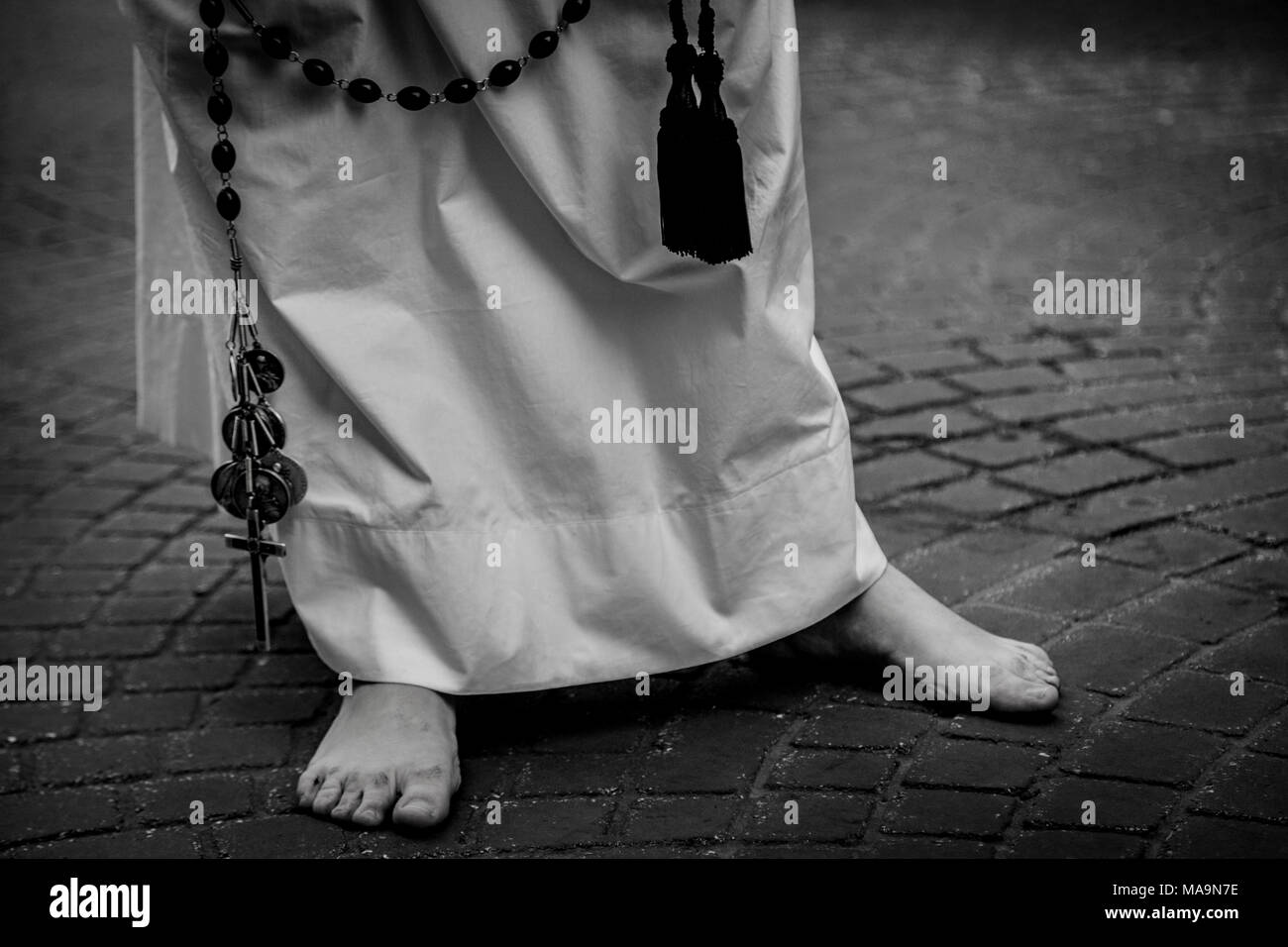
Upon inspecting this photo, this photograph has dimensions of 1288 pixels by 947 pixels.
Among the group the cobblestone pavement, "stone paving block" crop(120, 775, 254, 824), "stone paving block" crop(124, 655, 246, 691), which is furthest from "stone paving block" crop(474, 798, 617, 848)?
"stone paving block" crop(124, 655, 246, 691)

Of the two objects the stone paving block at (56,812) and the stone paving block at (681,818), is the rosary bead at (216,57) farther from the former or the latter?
the stone paving block at (681,818)

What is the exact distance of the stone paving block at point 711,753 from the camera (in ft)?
6.88

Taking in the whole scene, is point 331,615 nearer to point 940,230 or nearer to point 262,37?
point 262,37

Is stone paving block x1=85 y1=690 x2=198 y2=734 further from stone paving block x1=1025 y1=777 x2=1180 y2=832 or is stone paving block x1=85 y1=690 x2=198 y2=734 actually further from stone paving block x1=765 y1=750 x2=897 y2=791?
stone paving block x1=1025 y1=777 x2=1180 y2=832

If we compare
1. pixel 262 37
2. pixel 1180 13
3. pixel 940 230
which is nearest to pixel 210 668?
pixel 262 37

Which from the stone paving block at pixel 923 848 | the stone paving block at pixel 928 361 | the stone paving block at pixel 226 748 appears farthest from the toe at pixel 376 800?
the stone paving block at pixel 928 361

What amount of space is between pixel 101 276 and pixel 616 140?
3053 mm

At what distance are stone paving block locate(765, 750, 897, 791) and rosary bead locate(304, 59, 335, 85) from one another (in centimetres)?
111

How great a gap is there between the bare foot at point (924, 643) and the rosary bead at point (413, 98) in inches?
38.8

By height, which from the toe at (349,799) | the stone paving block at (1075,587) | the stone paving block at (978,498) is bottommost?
the toe at (349,799)

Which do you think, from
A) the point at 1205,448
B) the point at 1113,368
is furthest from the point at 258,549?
the point at 1113,368

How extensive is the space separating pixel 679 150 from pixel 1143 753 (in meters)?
1.04

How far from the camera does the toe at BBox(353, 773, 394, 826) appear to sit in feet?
6.59

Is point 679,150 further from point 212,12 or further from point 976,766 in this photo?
point 976,766
